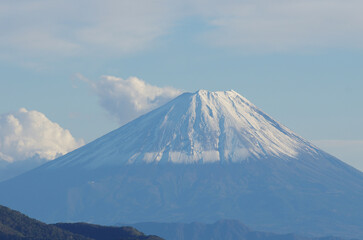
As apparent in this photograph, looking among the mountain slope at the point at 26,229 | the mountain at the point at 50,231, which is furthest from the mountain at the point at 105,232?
the mountain slope at the point at 26,229

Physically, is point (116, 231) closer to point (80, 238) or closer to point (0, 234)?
point (80, 238)

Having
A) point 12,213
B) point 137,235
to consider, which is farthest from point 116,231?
point 12,213

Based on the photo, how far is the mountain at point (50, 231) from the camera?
154000 mm

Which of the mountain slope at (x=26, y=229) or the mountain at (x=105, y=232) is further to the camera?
the mountain at (x=105, y=232)

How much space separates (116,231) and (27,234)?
16.3 m

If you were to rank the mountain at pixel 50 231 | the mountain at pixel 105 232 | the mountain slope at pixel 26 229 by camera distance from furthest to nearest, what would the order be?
the mountain at pixel 105 232 → the mountain at pixel 50 231 → the mountain slope at pixel 26 229

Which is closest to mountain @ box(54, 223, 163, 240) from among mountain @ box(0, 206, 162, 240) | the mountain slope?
mountain @ box(0, 206, 162, 240)

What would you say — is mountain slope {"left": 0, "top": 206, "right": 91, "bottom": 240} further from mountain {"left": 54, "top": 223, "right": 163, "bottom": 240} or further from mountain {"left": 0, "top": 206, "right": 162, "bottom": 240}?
mountain {"left": 54, "top": 223, "right": 163, "bottom": 240}

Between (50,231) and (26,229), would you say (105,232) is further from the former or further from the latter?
(26,229)

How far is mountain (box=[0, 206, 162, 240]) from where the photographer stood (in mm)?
154000

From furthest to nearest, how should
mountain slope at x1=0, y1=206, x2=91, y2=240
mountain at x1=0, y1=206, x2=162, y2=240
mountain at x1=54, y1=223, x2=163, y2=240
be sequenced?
1. mountain at x1=54, y1=223, x2=163, y2=240
2. mountain at x1=0, y1=206, x2=162, y2=240
3. mountain slope at x1=0, y1=206, x2=91, y2=240

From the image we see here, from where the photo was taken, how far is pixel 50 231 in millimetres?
159750

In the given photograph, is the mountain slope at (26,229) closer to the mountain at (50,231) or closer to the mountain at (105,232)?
the mountain at (50,231)

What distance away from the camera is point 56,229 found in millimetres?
161625
